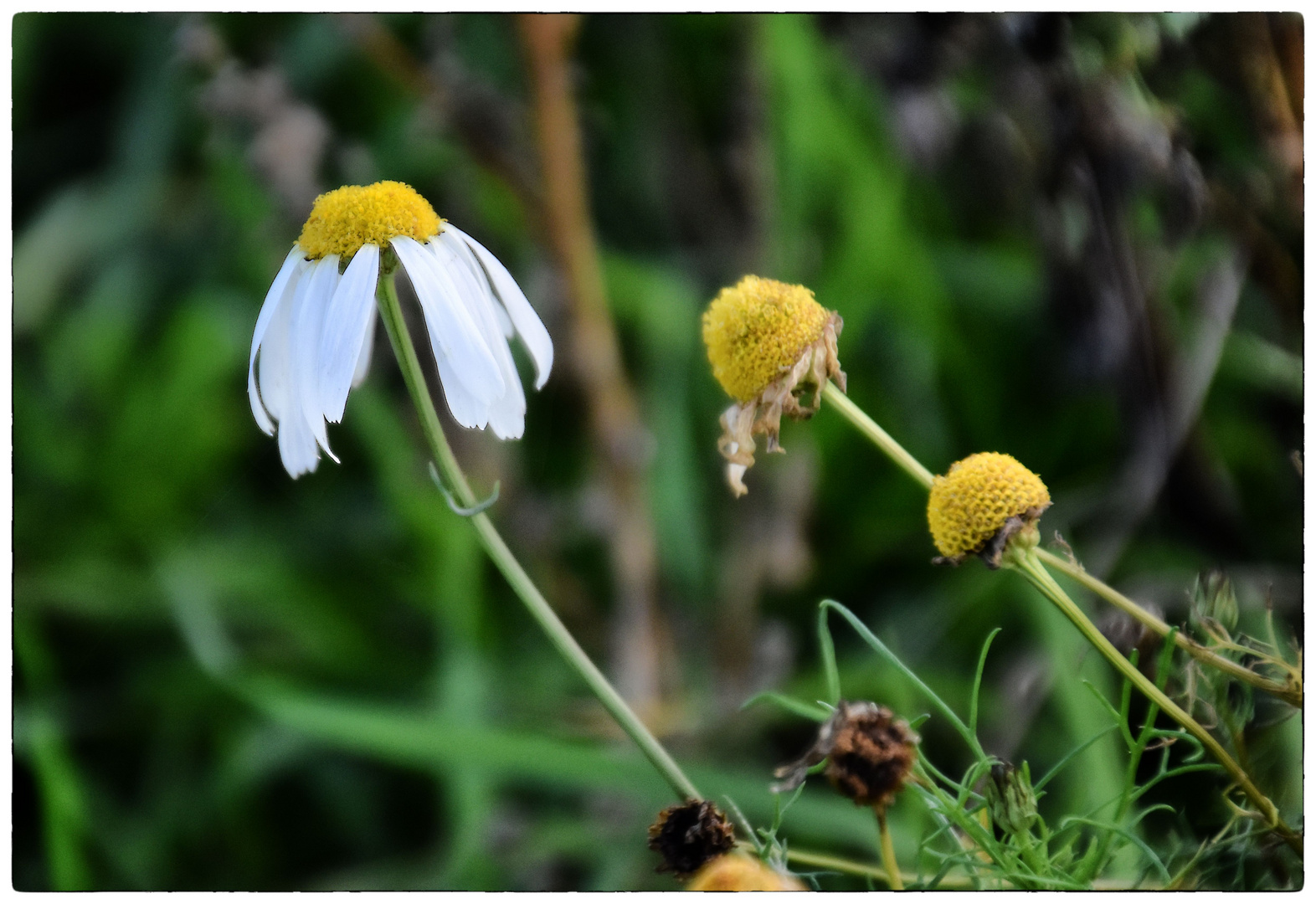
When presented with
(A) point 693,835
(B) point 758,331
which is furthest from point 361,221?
(A) point 693,835

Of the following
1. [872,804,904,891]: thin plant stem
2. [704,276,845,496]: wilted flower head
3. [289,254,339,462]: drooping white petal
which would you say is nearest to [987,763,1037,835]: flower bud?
[872,804,904,891]: thin plant stem

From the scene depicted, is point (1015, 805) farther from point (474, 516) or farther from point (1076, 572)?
point (474, 516)

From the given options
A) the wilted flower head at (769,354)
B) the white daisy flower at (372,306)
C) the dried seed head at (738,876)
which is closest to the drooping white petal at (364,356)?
the white daisy flower at (372,306)

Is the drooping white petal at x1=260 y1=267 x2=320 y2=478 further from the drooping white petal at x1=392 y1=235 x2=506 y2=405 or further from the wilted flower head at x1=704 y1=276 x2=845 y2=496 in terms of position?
the wilted flower head at x1=704 y1=276 x2=845 y2=496

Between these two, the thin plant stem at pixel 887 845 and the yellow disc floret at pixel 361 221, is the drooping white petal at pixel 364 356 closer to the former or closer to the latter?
the yellow disc floret at pixel 361 221

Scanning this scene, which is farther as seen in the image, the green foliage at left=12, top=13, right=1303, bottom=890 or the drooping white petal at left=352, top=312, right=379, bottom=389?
the green foliage at left=12, top=13, right=1303, bottom=890

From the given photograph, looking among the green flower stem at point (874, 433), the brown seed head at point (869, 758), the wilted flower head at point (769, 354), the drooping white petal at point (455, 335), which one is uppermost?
the drooping white petal at point (455, 335)
